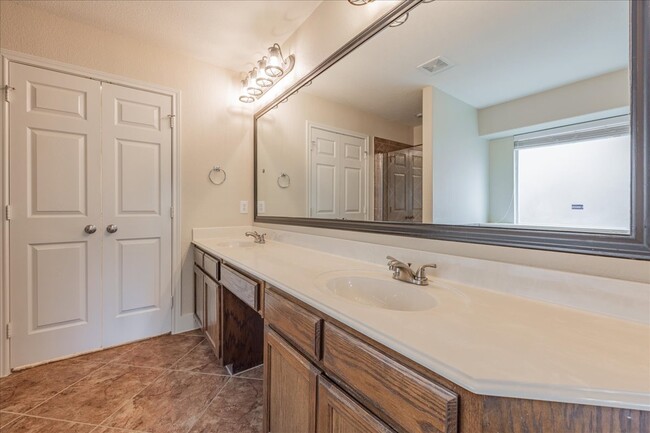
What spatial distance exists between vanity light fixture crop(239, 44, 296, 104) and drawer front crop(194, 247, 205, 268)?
138 centimetres

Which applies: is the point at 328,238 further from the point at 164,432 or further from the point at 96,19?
the point at 96,19

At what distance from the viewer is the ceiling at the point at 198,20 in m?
1.79

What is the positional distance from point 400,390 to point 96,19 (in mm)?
2809

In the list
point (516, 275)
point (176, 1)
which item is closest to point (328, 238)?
point (516, 275)

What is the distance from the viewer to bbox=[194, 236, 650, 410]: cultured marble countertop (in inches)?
17.9

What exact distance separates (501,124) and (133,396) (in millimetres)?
2226

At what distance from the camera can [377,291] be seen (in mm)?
1122

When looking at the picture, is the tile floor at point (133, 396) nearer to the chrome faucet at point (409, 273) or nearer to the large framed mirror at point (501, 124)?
the chrome faucet at point (409, 273)

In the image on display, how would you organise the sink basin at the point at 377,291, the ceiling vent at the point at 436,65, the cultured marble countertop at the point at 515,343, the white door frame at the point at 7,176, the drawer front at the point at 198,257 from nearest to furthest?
1. the cultured marble countertop at the point at 515,343
2. the sink basin at the point at 377,291
3. the ceiling vent at the point at 436,65
4. the white door frame at the point at 7,176
5. the drawer front at the point at 198,257

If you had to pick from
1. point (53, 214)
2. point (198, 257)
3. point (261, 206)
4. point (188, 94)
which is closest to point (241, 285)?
point (198, 257)

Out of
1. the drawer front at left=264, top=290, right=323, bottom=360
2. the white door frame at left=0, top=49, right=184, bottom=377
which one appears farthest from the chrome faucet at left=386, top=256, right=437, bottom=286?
→ the white door frame at left=0, top=49, right=184, bottom=377

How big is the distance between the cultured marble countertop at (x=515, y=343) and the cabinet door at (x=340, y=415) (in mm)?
210

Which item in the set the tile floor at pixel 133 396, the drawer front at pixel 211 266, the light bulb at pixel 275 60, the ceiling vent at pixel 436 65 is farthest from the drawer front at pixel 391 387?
the light bulb at pixel 275 60

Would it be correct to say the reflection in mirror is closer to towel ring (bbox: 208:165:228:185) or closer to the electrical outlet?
the electrical outlet
